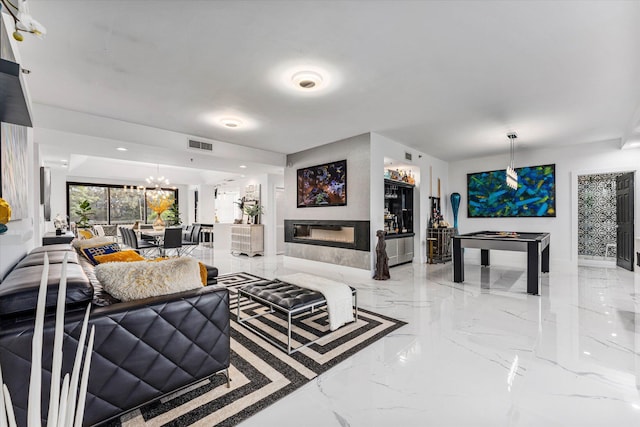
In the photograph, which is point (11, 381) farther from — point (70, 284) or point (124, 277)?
point (124, 277)

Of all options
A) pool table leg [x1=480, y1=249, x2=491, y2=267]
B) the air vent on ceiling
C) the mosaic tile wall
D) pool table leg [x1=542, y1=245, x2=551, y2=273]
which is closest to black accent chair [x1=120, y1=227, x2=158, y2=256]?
the air vent on ceiling

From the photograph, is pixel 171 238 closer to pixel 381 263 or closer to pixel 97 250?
pixel 97 250

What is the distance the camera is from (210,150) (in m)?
5.48

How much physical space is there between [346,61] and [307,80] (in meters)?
0.49

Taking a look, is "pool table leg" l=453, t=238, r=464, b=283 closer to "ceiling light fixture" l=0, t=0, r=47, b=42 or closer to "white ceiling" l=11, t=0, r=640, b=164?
"white ceiling" l=11, t=0, r=640, b=164

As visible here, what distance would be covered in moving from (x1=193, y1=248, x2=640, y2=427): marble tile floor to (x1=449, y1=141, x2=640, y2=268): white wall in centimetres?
257

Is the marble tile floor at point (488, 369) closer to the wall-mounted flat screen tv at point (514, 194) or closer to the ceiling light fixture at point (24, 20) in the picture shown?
the ceiling light fixture at point (24, 20)

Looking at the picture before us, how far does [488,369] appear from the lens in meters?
2.17

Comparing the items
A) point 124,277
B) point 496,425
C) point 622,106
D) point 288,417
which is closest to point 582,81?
point 622,106

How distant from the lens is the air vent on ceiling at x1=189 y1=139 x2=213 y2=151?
5.21 meters

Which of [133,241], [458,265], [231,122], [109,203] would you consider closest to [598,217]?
[458,265]

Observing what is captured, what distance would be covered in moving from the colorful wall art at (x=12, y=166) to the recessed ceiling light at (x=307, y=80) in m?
2.27

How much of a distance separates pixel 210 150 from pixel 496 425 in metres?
5.40

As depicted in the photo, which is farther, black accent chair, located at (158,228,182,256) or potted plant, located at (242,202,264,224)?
potted plant, located at (242,202,264,224)
